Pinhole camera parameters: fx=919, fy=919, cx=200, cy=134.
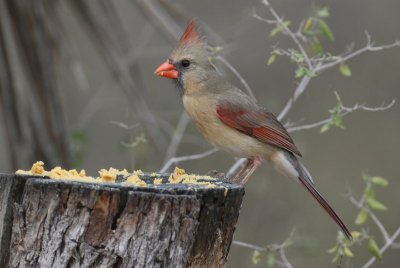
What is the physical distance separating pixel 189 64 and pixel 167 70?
11 centimetres

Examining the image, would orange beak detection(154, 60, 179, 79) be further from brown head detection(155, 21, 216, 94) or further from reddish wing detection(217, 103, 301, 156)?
reddish wing detection(217, 103, 301, 156)

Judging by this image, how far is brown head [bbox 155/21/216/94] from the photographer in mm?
4246

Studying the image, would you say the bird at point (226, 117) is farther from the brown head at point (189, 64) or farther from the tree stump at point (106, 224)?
the tree stump at point (106, 224)

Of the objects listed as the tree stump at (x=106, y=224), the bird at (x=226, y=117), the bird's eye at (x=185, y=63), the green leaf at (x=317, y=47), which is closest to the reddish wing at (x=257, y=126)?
the bird at (x=226, y=117)

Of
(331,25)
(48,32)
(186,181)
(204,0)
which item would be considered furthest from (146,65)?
(186,181)

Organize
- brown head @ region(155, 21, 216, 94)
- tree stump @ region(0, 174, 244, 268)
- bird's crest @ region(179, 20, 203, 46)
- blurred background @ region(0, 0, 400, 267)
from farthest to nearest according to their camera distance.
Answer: blurred background @ region(0, 0, 400, 267), brown head @ region(155, 21, 216, 94), bird's crest @ region(179, 20, 203, 46), tree stump @ region(0, 174, 244, 268)

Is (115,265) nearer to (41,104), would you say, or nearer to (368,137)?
(41,104)

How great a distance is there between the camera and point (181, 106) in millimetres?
7422

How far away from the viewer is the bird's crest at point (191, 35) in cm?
411

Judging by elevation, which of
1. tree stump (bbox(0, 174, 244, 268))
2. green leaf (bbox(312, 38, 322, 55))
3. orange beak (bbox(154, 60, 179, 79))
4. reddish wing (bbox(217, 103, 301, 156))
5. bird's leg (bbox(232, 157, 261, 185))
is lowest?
tree stump (bbox(0, 174, 244, 268))

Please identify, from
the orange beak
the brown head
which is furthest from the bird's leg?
the orange beak

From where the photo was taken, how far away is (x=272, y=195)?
21.1 ft

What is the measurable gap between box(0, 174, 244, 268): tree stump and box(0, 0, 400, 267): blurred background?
5.65 ft

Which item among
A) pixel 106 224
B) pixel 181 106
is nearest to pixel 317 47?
pixel 106 224
